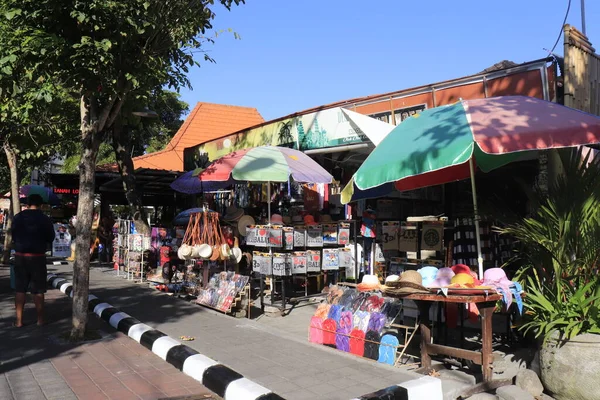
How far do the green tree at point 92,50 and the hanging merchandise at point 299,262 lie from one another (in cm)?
316

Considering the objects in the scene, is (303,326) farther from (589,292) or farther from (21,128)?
(21,128)

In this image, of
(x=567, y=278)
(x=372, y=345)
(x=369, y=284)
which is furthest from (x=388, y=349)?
(x=567, y=278)

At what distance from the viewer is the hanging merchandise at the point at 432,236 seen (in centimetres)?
713

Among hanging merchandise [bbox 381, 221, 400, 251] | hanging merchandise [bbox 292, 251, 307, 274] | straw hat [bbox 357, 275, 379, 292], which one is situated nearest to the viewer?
straw hat [bbox 357, 275, 379, 292]

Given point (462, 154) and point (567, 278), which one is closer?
point (462, 154)

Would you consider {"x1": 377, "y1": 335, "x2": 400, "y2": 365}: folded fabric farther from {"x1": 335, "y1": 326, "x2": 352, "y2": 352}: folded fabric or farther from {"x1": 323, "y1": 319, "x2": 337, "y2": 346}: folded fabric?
{"x1": 323, "y1": 319, "x2": 337, "y2": 346}: folded fabric

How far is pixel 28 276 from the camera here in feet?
22.8

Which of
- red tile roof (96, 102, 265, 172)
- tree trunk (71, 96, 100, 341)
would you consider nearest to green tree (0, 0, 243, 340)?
tree trunk (71, 96, 100, 341)

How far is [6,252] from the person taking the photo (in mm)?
15320

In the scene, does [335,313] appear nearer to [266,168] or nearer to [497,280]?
[497,280]

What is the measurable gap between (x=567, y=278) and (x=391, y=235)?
3.22m

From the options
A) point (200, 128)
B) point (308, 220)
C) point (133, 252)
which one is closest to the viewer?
point (308, 220)

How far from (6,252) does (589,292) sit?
1577 centimetres

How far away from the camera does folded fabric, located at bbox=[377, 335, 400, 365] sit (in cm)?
535
